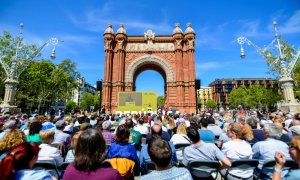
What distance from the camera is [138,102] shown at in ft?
88.8

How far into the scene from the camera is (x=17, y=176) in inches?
87.3

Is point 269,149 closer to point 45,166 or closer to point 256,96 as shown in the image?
point 45,166

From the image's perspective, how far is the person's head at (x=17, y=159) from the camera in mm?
2072

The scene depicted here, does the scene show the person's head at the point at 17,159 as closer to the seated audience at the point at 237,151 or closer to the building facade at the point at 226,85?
the seated audience at the point at 237,151

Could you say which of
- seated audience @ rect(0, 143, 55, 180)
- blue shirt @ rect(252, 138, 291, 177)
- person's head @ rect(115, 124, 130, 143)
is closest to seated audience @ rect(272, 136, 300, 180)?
blue shirt @ rect(252, 138, 291, 177)

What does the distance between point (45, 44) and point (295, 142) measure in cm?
2401

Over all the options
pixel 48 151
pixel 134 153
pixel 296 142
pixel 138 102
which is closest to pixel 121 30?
pixel 138 102

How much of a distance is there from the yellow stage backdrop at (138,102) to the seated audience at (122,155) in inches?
890

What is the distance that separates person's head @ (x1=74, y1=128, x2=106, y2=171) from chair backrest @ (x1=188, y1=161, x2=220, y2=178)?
2.17m

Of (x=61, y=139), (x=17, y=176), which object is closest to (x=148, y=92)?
(x=61, y=139)

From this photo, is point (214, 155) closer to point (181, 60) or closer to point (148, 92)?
point (148, 92)

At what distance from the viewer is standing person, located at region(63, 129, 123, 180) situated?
221 cm

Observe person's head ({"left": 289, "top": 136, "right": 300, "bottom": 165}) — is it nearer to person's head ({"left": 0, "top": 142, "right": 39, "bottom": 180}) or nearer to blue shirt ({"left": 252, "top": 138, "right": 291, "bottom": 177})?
blue shirt ({"left": 252, "top": 138, "right": 291, "bottom": 177})

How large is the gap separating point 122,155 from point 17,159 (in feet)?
6.39
